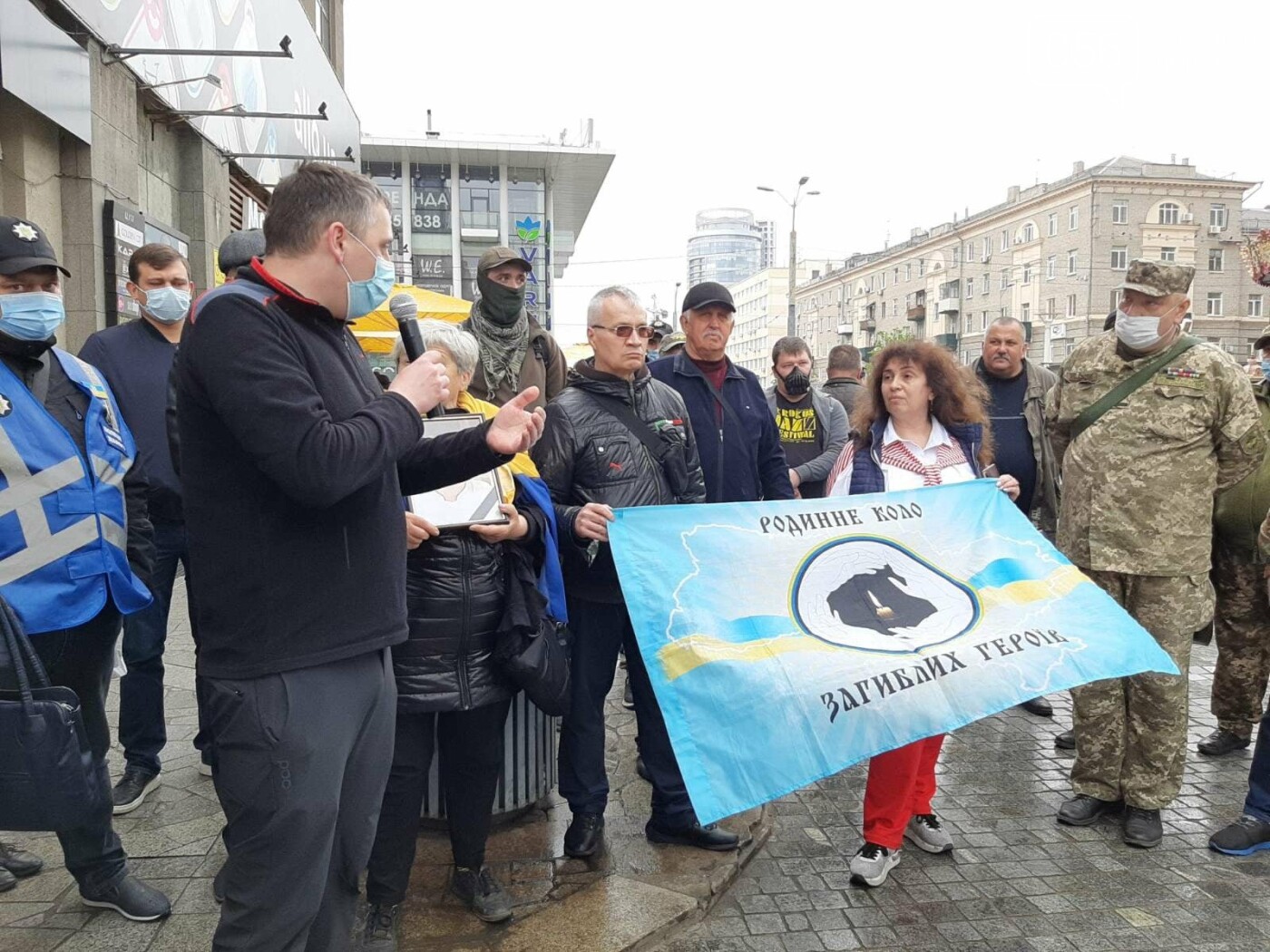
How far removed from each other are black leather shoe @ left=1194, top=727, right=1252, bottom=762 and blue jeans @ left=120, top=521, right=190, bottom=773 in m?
5.10

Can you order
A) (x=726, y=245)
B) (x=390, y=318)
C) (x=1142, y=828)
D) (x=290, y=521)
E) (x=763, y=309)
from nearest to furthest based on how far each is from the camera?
(x=290, y=521) < (x=1142, y=828) < (x=390, y=318) < (x=763, y=309) < (x=726, y=245)

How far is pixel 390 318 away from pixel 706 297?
3.41 meters

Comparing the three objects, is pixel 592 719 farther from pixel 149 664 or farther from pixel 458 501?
pixel 149 664

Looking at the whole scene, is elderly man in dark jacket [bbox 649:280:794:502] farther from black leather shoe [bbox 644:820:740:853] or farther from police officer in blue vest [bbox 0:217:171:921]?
police officer in blue vest [bbox 0:217:171:921]

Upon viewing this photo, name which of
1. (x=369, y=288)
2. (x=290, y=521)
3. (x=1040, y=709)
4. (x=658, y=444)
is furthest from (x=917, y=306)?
→ (x=290, y=521)

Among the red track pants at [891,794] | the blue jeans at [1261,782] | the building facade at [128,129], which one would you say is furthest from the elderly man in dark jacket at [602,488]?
the building facade at [128,129]

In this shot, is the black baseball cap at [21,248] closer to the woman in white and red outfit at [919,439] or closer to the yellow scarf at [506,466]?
the yellow scarf at [506,466]

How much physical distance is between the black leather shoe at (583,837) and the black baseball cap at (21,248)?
265cm

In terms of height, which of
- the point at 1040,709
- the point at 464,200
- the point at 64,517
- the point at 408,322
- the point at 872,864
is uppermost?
the point at 464,200

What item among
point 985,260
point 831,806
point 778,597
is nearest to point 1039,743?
point 831,806

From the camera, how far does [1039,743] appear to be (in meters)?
5.23

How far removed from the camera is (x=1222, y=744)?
5.10 meters

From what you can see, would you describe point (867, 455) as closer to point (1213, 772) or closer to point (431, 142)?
point (1213, 772)

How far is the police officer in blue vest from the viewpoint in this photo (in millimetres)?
2877
